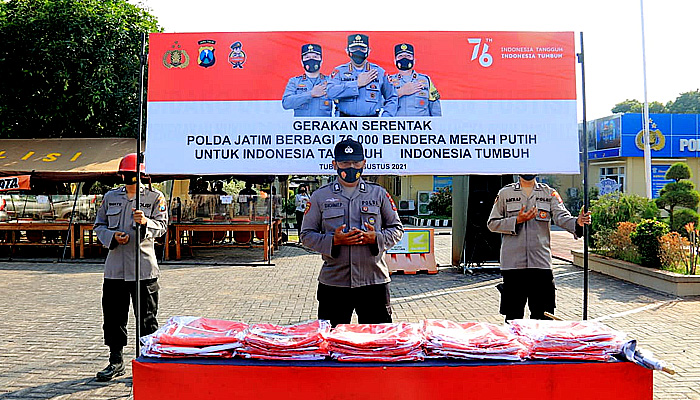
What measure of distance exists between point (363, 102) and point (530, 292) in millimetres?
2211

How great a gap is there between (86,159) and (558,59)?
13460 millimetres

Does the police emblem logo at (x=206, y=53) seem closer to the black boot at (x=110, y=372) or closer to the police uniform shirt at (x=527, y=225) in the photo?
the police uniform shirt at (x=527, y=225)

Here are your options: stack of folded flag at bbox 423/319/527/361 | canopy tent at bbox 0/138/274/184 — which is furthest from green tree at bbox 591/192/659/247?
stack of folded flag at bbox 423/319/527/361

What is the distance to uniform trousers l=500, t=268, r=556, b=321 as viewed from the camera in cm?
538

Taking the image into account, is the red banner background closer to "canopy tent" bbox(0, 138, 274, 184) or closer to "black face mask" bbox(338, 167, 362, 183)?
"black face mask" bbox(338, 167, 362, 183)

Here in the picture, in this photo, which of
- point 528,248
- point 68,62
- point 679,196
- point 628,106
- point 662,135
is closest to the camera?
point 528,248

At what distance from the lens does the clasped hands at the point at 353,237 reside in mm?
4250

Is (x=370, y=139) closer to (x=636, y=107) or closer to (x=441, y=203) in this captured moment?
(x=441, y=203)

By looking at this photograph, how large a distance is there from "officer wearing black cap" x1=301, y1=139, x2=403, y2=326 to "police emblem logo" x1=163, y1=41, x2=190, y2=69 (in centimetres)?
137

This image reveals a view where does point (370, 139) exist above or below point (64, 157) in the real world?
below

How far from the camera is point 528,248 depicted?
211 inches

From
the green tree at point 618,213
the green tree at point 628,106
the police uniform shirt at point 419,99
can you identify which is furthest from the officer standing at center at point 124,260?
the green tree at point 628,106

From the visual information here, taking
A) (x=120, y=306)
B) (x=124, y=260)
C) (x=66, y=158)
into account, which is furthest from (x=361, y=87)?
(x=66, y=158)

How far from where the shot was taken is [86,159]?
51.1 feet
